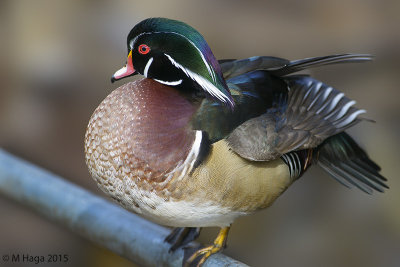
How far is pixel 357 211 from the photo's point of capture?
332 cm

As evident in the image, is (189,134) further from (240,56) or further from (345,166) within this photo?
(240,56)

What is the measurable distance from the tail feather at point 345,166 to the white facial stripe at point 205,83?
0.50m

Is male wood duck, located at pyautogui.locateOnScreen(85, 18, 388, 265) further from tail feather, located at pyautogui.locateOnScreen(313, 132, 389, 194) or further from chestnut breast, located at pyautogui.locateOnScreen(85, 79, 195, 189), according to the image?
tail feather, located at pyautogui.locateOnScreen(313, 132, 389, 194)

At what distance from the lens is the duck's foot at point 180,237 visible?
186 centimetres

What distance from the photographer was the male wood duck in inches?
60.4

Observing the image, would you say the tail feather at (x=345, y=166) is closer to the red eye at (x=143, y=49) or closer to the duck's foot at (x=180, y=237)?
the duck's foot at (x=180, y=237)

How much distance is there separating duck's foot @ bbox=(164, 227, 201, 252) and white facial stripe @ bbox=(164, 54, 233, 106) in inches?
18.7

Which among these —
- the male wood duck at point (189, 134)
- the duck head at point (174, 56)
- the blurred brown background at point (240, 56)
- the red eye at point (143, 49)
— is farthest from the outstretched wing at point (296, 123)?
the blurred brown background at point (240, 56)

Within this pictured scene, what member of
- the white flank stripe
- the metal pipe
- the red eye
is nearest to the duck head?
the red eye

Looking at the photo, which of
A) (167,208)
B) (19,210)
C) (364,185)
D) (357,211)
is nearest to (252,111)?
(167,208)

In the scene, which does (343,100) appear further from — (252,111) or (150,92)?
(150,92)

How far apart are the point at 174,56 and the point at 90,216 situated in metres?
0.53

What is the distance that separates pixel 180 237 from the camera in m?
1.97

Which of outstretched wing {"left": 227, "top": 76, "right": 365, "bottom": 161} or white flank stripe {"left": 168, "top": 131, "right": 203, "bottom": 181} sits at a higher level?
outstretched wing {"left": 227, "top": 76, "right": 365, "bottom": 161}
